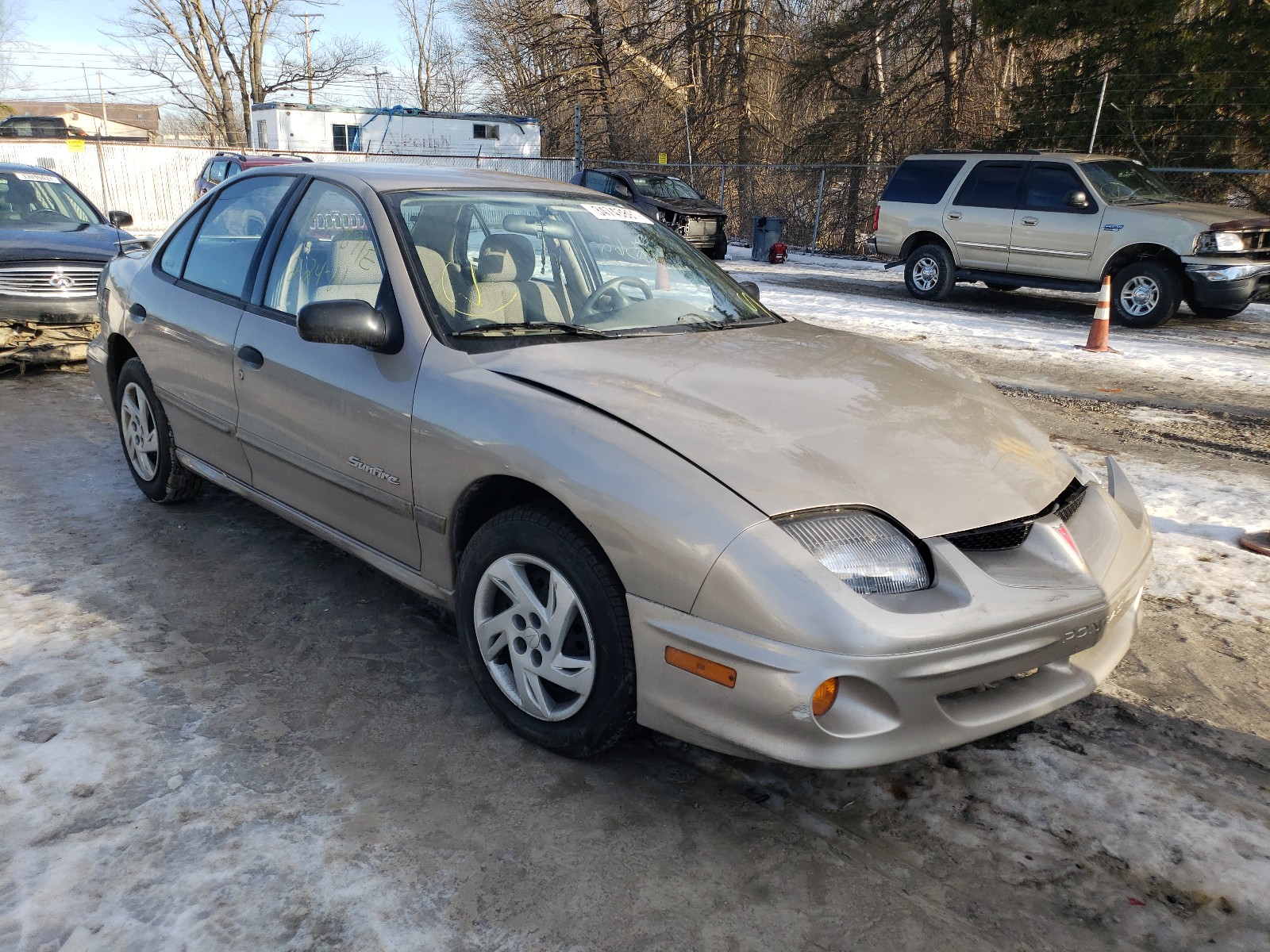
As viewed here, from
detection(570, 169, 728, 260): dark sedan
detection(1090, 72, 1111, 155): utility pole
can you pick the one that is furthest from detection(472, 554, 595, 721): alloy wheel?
detection(1090, 72, 1111, 155): utility pole

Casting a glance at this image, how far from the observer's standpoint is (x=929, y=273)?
13.7 m

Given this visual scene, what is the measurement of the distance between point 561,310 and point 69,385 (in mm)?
5738

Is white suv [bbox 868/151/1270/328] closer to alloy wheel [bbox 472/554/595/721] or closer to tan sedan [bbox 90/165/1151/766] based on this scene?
tan sedan [bbox 90/165/1151/766]

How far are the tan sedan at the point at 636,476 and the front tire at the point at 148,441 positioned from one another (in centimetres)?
49

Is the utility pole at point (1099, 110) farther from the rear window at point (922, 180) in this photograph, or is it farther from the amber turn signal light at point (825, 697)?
the amber turn signal light at point (825, 697)

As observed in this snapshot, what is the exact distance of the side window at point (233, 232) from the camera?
4012 millimetres

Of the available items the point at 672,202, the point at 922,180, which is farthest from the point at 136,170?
the point at 922,180

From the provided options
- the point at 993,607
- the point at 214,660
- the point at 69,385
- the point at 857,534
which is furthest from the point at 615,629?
the point at 69,385

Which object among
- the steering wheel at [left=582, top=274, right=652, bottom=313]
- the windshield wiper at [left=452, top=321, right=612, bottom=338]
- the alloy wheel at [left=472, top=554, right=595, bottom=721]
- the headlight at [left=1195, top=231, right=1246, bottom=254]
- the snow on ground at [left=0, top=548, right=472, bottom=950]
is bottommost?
the snow on ground at [left=0, top=548, right=472, bottom=950]

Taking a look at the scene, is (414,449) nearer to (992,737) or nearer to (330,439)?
(330,439)

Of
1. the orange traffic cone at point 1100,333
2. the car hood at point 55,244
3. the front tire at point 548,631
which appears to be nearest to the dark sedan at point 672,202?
the orange traffic cone at point 1100,333

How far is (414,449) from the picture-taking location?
3.04 meters

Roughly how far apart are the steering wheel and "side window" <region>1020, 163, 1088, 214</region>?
32.1 feet

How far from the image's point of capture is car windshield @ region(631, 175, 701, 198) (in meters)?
19.0
